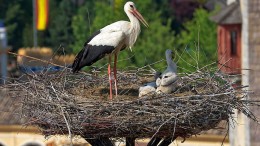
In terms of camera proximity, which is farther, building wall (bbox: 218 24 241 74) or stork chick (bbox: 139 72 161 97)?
building wall (bbox: 218 24 241 74)

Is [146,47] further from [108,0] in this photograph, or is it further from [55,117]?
[55,117]

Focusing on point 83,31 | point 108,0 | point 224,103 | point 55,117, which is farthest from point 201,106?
point 108,0

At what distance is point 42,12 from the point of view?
8544 centimetres

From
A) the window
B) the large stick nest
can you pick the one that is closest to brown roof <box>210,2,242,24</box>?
the window

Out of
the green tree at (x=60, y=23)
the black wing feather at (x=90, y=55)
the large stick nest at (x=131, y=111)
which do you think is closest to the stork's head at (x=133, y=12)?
the black wing feather at (x=90, y=55)

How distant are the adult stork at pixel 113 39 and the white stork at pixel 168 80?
0.56m

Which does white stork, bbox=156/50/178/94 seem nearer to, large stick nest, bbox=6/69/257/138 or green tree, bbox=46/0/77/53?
large stick nest, bbox=6/69/257/138

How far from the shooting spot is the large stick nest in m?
15.1

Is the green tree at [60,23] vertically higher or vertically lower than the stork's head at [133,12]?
higher

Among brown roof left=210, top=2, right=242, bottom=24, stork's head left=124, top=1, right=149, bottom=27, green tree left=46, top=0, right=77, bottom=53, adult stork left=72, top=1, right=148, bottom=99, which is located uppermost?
green tree left=46, top=0, right=77, bottom=53

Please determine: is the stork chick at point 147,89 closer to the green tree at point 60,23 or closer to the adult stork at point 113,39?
the adult stork at point 113,39

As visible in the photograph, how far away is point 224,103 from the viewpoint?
15453mm

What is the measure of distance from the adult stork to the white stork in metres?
0.56

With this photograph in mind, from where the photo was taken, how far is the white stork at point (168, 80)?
16.2 m
